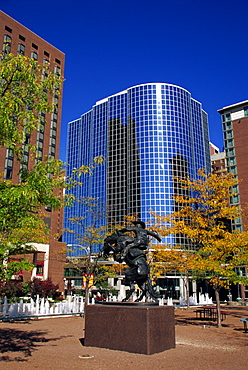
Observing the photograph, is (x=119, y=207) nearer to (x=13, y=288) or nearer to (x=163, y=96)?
(x=163, y=96)

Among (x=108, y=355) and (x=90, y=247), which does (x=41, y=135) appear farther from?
(x=108, y=355)

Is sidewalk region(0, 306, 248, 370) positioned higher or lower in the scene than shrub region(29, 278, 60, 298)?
lower

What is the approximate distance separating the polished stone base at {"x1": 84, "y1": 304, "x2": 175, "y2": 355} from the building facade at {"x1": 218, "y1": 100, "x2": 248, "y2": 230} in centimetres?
7936

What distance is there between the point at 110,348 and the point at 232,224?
79882 millimetres

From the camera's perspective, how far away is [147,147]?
97562mm

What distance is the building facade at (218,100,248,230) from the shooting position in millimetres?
87125

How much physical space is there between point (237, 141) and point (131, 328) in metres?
88.0

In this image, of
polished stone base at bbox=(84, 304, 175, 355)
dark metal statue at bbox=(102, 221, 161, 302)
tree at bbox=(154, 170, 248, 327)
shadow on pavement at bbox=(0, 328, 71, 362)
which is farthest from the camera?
tree at bbox=(154, 170, 248, 327)

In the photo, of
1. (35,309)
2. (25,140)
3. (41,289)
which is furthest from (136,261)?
(41,289)

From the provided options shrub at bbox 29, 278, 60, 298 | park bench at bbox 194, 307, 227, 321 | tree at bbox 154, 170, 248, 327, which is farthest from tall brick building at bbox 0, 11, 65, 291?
tree at bbox 154, 170, 248, 327

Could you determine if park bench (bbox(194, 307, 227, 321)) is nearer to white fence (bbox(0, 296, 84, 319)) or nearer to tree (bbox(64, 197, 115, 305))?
tree (bbox(64, 197, 115, 305))

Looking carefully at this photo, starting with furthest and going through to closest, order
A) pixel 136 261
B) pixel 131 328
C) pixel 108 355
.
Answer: pixel 136 261 → pixel 131 328 → pixel 108 355

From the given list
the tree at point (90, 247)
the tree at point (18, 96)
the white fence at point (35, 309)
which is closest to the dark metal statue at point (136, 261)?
the tree at point (18, 96)

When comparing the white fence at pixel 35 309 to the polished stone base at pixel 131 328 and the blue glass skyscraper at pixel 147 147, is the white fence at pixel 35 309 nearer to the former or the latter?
the polished stone base at pixel 131 328
